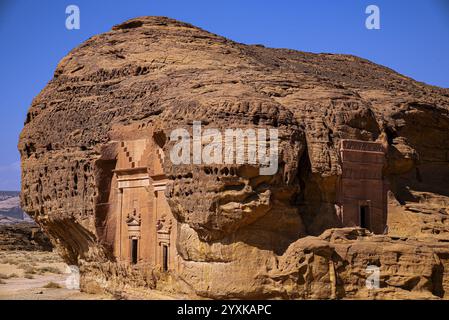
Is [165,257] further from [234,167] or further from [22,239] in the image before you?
[22,239]

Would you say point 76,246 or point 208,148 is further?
point 76,246

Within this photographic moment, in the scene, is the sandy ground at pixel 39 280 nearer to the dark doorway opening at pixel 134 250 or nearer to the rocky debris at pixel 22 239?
the dark doorway opening at pixel 134 250

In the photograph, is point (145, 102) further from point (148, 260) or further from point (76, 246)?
point (76, 246)

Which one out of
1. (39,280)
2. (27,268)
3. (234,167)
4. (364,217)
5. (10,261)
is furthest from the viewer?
(10,261)

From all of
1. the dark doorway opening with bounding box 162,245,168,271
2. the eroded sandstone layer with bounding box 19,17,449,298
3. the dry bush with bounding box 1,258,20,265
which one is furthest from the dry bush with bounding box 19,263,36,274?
the dark doorway opening with bounding box 162,245,168,271

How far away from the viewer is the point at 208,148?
860 inches

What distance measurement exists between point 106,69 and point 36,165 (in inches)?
215

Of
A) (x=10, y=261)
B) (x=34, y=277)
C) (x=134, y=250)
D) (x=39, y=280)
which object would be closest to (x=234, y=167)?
(x=134, y=250)

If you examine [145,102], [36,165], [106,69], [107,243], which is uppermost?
[106,69]

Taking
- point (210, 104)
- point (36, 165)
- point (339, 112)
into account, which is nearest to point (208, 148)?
point (210, 104)

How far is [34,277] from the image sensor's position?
4297 cm

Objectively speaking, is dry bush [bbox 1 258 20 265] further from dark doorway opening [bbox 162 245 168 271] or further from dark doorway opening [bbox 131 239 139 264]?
dark doorway opening [bbox 162 245 168 271]

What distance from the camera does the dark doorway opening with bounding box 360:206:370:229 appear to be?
78.9 ft

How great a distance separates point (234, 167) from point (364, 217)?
569 cm
